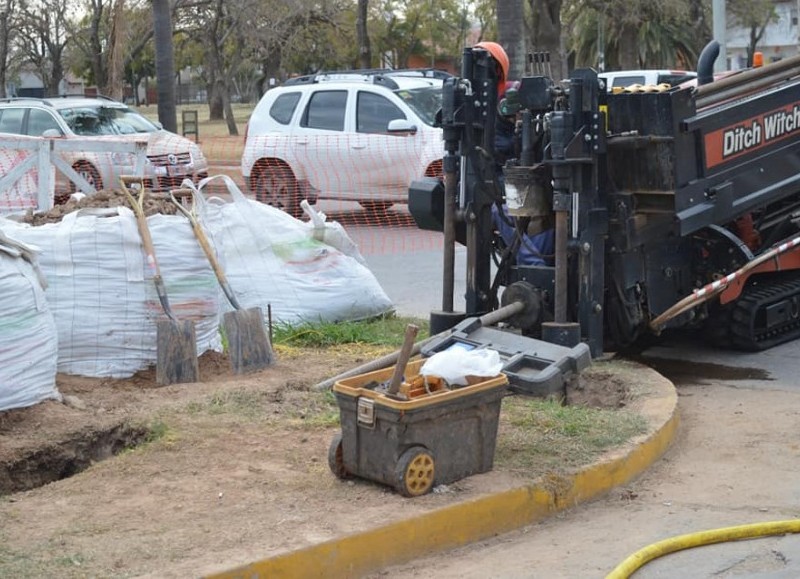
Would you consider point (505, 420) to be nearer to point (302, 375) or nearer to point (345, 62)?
point (302, 375)

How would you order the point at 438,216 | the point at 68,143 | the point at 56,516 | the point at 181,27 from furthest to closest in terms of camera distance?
the point at 181,27 → the point at 68,143 → the point at 438,216 → the point at 56,516

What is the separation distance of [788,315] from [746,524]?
4300 mm

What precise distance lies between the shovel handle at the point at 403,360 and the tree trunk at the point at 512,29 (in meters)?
13.8

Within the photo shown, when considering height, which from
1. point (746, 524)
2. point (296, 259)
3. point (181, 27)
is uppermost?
point (181, 27)

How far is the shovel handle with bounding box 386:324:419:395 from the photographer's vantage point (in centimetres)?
548

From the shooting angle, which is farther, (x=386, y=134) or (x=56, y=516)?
(x=386, y=134)

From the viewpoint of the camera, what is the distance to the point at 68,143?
10766 mm

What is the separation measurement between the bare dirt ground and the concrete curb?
69mm

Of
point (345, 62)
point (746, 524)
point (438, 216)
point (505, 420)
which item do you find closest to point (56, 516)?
point (505, 420)

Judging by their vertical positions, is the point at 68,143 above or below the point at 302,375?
above

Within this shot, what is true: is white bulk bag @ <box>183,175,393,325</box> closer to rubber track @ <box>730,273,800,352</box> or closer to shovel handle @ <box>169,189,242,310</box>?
shovel handle @ <box>169,189,242,310</box>

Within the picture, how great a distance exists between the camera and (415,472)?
5562mm

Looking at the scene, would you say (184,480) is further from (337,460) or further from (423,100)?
(423,100)

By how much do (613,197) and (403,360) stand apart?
3035 mm
